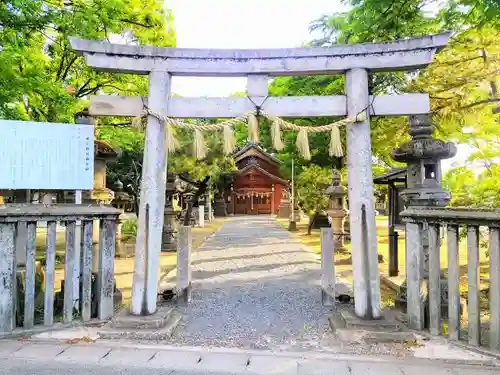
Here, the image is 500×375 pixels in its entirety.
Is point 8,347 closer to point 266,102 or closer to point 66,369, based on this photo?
point 66,369

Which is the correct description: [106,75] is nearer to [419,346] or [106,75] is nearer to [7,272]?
[7,272]

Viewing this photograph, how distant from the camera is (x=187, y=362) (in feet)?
12.6

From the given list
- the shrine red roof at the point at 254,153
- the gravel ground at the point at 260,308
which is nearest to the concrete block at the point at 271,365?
the gravel ground at the point at 260,308

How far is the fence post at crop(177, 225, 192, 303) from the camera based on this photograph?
630 centimetres

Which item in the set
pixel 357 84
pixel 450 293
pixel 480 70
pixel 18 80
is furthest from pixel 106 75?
pixel 450 293

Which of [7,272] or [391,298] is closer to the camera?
[7,272]

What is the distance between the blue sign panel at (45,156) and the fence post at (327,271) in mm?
3993

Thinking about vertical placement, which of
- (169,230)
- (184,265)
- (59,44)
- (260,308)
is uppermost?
(59,44)

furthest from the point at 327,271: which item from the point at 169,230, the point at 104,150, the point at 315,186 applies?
the point at 315,186

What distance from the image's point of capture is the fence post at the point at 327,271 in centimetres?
633

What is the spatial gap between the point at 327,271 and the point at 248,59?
148 inches

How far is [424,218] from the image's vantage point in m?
4.78

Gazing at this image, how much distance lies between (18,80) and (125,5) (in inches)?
143

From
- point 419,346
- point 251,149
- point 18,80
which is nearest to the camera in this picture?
point 419,346
